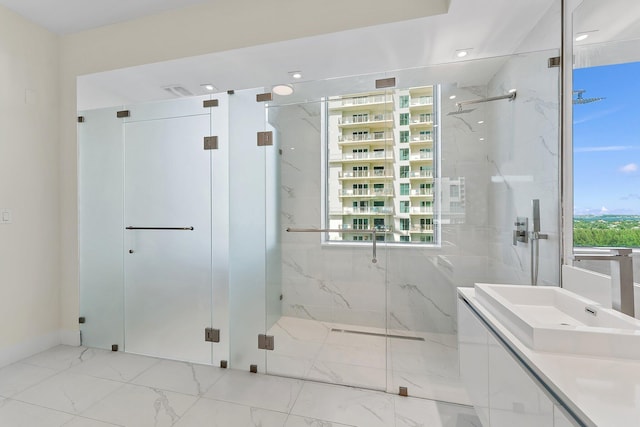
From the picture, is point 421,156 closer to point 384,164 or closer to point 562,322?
point 384,164

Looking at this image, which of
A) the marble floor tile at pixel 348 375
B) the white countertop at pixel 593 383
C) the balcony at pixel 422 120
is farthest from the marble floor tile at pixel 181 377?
the balcony at pixel 422 120

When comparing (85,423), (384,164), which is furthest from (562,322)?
(85,423)

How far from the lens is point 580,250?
5.05 feet

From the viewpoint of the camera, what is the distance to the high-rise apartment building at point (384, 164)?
85.8 inches

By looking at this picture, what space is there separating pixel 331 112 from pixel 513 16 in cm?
129

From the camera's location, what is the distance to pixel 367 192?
7.38 feet

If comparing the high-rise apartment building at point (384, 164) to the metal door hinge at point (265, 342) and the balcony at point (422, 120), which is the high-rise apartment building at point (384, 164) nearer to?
the balcony at point (422, 120)

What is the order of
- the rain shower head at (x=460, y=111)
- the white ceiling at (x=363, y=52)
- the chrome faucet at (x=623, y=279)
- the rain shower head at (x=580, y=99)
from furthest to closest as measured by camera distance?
1. the rain shower head at (x=460, y=111)
2. the white ceiling at (x=363, y=52)
3. the rain shower head at (x=580, y=99)
4. the chrome faucet at (x=623, y=279)

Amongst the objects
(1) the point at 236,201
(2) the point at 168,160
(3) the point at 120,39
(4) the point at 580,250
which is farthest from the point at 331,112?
(3) the point at 120,39

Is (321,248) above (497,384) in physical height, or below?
above

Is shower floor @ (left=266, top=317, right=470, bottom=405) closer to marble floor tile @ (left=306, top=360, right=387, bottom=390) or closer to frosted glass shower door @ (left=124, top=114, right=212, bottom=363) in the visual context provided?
marble floor tile @ (left=306, top=360, right=387, bottom=390)

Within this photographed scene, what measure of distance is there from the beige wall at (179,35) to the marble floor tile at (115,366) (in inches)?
21.7

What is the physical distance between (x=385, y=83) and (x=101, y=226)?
281cm

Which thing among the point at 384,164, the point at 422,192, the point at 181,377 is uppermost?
the point at 384,164
